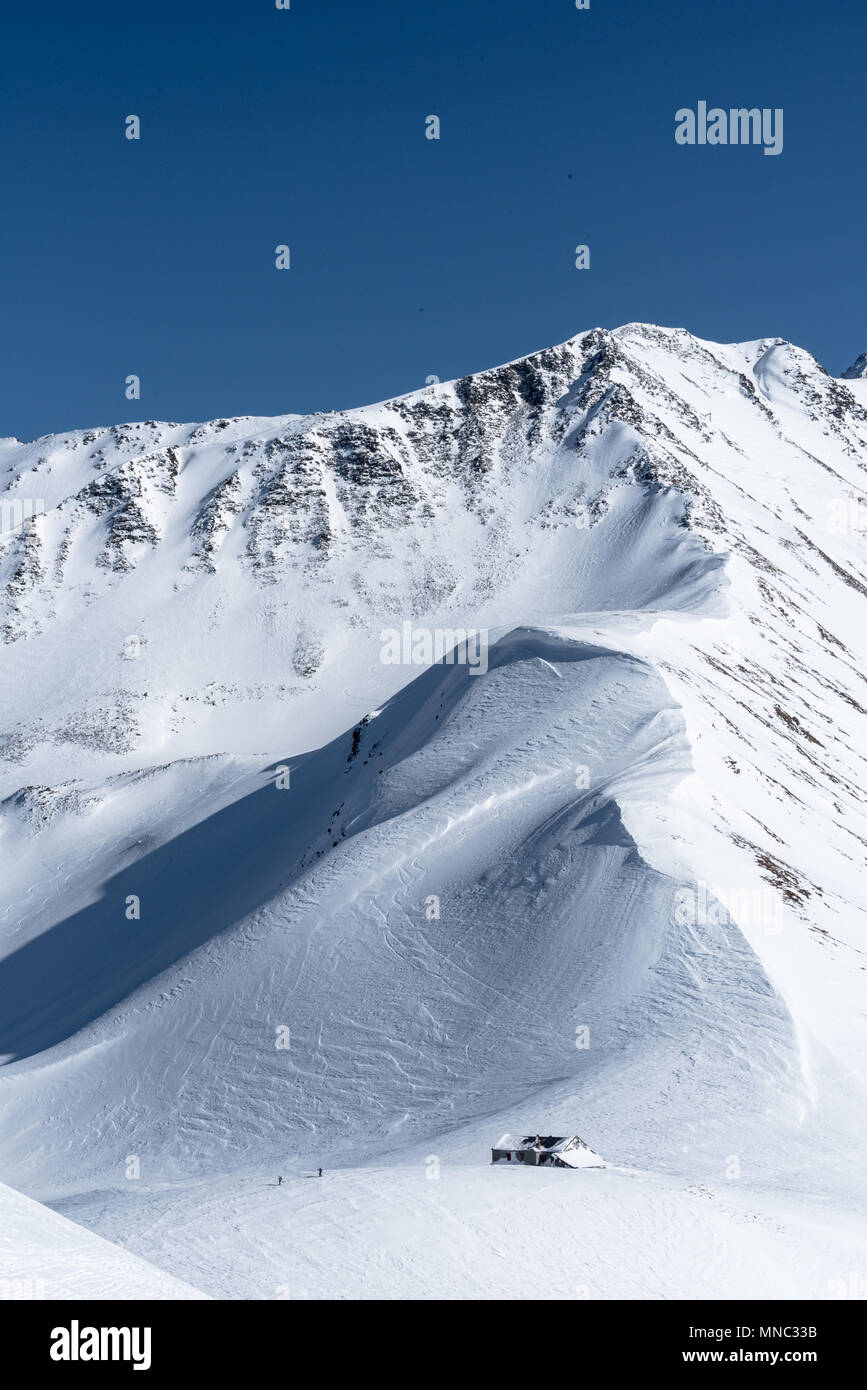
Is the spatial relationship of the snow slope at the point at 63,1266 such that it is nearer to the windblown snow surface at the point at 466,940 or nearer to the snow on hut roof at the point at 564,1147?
the windblown snow surface at the point at 466,940

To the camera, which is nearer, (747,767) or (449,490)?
(747,767)

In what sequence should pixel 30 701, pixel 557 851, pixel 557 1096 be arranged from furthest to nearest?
pixel 30 701 < pixel 557 851 < pixel 557 1096

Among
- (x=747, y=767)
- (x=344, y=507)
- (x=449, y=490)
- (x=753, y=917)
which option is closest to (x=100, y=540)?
(x=344, y=507)

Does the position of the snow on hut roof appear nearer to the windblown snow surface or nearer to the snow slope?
the windblown snow surface

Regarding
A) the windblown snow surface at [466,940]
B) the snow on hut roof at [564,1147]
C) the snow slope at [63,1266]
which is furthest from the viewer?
the snow on hut roof at [564,1147]

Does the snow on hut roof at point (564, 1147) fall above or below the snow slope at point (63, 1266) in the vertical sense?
above

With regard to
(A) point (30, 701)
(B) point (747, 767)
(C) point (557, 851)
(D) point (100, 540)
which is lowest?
(C) point (557, 851)

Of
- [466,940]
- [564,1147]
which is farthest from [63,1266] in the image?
[466,940]

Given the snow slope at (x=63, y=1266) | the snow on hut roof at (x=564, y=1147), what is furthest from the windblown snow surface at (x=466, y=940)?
the snow on hut roof at (x=564, y=1147)
